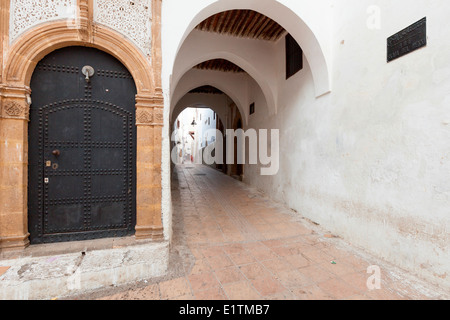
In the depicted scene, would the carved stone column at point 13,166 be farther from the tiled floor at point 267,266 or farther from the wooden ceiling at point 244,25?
the wooden ceiling at point 244,25

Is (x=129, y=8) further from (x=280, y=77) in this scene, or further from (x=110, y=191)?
(x=280, y=77)

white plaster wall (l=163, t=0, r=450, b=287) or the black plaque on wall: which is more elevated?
the black plaque on wall

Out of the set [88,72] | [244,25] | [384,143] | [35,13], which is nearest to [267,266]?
[384,143]

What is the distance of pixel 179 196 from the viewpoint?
6.16 meters

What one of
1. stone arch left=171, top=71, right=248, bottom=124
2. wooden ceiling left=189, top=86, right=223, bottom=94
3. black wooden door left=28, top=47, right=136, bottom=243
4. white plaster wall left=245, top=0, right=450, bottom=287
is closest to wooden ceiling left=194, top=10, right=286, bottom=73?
white plaster wall left=245, top=0, right=450, bottom=287

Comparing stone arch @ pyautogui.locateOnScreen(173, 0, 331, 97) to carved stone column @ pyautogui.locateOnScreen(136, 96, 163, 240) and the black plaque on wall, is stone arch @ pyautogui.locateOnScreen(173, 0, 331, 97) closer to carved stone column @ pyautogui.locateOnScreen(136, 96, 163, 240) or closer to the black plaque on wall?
the black plaque on wall

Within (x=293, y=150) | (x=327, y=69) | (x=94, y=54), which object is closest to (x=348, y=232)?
(x=293, y=150)

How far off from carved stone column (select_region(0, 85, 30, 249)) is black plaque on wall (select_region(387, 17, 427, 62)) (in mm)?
4281

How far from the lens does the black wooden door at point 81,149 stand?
2641 millimetres

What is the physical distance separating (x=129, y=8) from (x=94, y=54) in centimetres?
75

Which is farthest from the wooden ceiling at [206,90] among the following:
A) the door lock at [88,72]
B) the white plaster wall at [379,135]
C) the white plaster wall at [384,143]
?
the door lock at [88,72]

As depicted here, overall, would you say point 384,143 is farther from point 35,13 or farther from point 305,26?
point 35,13

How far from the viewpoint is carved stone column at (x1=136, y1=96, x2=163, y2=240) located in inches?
110

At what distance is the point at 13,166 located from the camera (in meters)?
2.45
